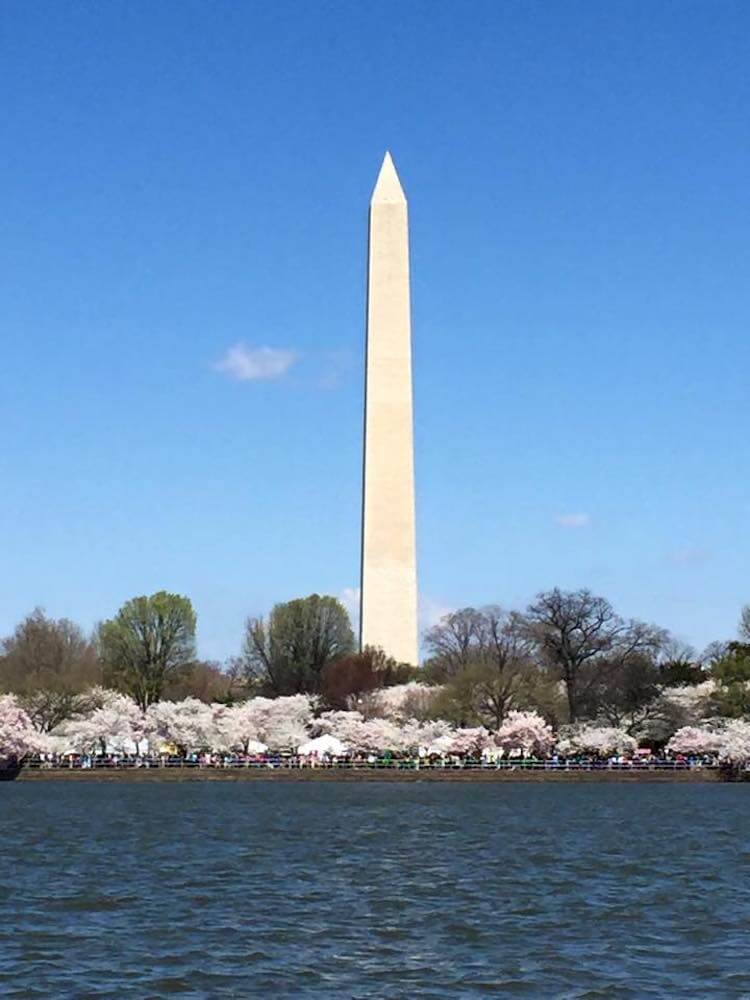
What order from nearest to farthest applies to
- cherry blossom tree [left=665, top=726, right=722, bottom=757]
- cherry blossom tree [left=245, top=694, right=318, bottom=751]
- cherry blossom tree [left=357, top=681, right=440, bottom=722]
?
cherry blossom tree [left=665, top=726, right=722, bottom=757]
cherry blossom tree [left=357, top=681, right=440, bottom=722]
cherry blossom tree [left=245, top=694, right=318, bottom=751]

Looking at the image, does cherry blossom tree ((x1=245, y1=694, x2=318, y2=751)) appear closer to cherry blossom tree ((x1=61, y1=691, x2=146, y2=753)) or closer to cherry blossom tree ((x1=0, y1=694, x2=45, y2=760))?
cherry blossom tree ((x1=61, y1=691, x2=146, y2=753))

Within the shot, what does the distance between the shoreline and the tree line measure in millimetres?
6381

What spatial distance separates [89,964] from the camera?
2080cm

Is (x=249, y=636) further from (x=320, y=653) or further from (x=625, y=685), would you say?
(x=625, y=685)

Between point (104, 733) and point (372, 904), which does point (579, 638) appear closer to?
point (104, 733)

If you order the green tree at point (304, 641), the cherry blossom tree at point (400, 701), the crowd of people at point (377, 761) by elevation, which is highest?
the green tree at point (304, 641)

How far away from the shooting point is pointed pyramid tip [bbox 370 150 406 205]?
83.6m

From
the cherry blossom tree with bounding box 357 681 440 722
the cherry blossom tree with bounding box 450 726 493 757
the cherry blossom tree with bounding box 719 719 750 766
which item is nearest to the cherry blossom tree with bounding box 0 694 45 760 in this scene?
the cherry blossom tree with bounding box 357 681 440 722

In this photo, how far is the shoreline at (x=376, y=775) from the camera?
75750 mm

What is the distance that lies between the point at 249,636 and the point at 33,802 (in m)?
53.6

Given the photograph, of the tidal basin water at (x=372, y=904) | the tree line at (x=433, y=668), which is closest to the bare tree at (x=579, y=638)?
the tree line at (x=433, y=668)

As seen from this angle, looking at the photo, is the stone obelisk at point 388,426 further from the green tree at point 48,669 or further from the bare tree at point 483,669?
the green tree at point 48,669

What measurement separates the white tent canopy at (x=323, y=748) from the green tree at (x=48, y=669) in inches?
571

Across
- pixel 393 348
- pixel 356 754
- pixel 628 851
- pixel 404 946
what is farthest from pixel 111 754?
pixel 404 946
